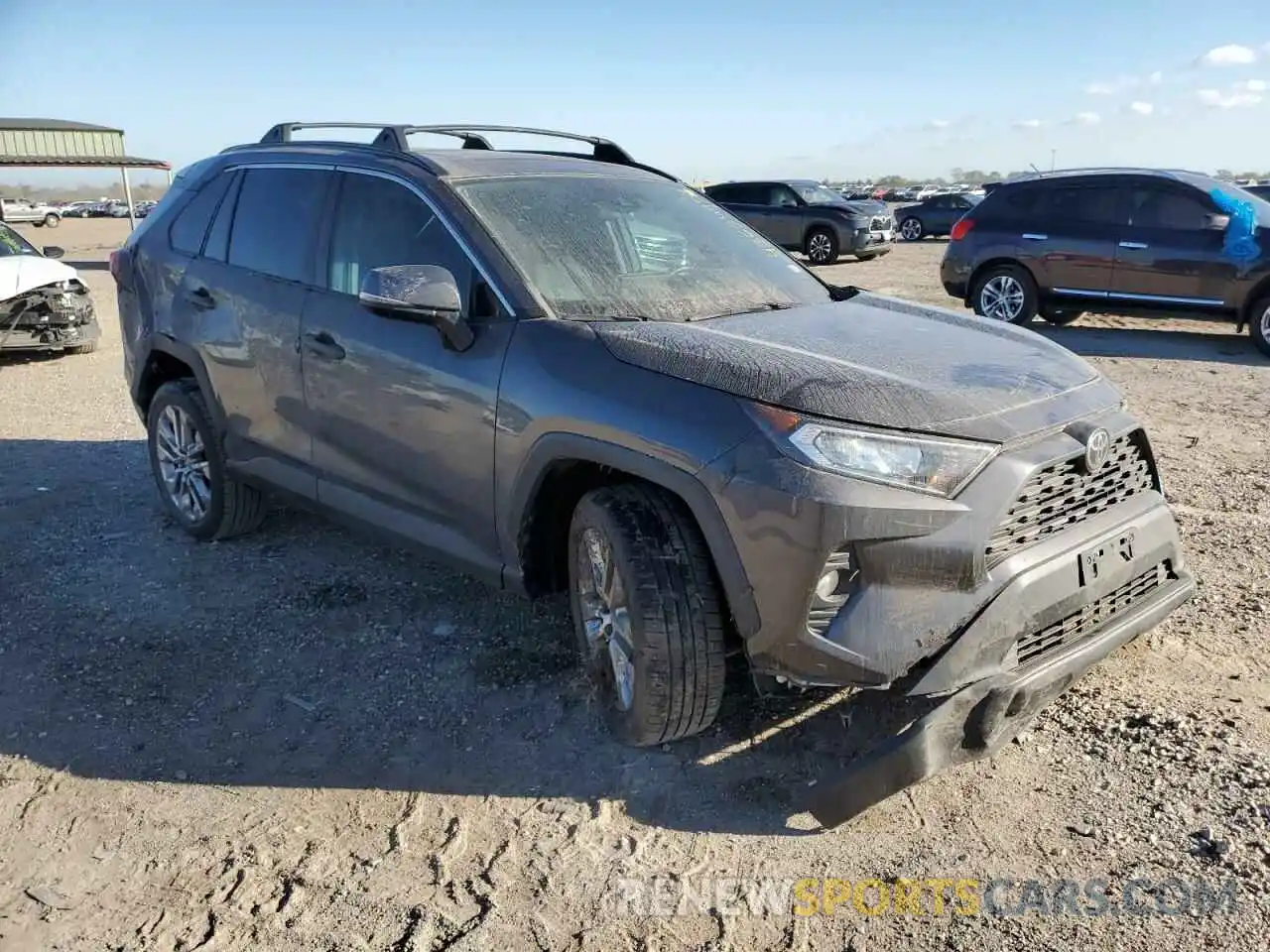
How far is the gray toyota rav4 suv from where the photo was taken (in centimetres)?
263

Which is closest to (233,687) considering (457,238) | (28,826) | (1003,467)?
(28,826)

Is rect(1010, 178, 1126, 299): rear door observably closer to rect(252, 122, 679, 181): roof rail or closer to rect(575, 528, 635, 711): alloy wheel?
rect(252, 122, 679, 181): roof rail

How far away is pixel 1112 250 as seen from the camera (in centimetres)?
1059

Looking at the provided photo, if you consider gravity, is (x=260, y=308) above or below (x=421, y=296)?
below

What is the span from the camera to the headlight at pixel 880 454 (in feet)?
8.58

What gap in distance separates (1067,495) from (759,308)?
1363mm

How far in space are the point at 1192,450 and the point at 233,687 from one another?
5.84m

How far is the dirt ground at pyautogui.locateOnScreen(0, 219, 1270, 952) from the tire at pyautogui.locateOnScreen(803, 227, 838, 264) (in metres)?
16.4

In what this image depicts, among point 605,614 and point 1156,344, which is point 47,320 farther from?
point 1156,344

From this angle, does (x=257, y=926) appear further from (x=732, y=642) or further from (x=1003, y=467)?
(x=1003, y=467)

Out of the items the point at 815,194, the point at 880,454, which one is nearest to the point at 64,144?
the point at 815,194

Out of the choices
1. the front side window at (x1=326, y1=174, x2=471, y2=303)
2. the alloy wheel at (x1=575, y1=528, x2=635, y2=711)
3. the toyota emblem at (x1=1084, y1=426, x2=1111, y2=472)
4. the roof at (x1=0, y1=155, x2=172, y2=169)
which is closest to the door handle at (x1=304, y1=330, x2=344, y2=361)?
the front side window at (x1=326, y1=174, x2=471, y2=303)

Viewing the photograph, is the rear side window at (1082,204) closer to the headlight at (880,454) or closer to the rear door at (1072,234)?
the rear door at (1072,234)

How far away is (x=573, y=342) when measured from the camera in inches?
125
